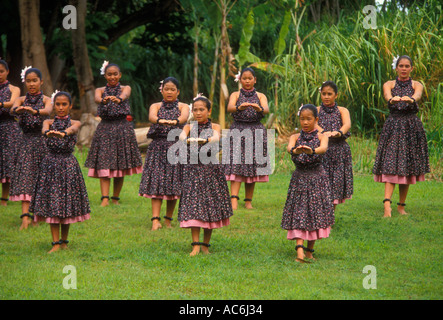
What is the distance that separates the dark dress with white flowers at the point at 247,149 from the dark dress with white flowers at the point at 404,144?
1651mm

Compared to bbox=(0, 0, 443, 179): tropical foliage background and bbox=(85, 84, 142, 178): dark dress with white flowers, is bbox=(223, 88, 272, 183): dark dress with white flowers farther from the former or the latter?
bbox=(0, 0, 443, 179): tropical foliage background

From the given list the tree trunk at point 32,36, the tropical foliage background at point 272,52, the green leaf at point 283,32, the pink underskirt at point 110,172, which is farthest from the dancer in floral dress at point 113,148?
A: the green leaf at point 283,32

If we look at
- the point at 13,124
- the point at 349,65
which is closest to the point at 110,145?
the point at 13,124

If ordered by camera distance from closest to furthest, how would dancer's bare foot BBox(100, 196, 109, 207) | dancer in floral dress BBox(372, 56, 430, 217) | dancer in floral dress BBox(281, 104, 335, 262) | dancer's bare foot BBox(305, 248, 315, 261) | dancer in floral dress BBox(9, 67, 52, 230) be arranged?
1. dancer in floral dress BBox(281, 104, 335, 262)
2. dancer's bare foot BBox(305, 248, 315, 261)
3. dancer in floral dress BBox(9, 67, 52, 230)
4. dancer in floral dress BBox(372, 56, 430, 217)
5. dancer's bare foot BBox(100, 196, 109, 207)

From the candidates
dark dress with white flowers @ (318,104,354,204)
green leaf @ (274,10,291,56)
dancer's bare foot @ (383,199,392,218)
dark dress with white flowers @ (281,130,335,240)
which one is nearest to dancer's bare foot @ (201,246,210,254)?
dark dress with white flowers @ (281,130,335,240)

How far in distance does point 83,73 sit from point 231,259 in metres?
7.72

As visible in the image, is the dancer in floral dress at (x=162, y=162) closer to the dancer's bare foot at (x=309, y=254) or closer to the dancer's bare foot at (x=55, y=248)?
the dancer's bare foot at (x=55, y=248)

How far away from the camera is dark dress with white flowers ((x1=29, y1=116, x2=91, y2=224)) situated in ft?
22.3

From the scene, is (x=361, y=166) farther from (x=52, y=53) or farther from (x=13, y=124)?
(x=52, y=53)

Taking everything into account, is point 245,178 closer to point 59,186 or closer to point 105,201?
point 105,201

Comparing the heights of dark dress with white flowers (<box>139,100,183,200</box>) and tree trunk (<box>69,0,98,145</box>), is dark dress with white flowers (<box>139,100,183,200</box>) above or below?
below

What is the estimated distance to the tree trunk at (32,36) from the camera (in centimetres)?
1244

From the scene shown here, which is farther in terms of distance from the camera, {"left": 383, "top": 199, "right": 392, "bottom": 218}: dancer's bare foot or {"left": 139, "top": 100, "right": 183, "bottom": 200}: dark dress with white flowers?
{"left": 383, "top": 199, "right": 392, "bottom": 218}: dancer's bare foot

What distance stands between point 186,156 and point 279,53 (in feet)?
24.7
